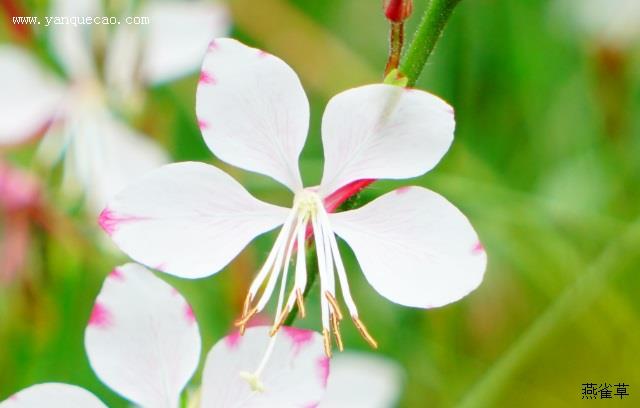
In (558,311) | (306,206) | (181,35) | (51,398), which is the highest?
(181,35)

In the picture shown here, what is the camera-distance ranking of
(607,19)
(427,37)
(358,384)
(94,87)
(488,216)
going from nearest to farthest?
(427,37), (358,384), (94,87), (488,216), (607,19)

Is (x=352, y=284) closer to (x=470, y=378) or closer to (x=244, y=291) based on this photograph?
(x=470, y=378)

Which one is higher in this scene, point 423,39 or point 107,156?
point 107,156

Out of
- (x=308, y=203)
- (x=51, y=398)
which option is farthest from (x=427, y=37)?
(x=51, y=398)

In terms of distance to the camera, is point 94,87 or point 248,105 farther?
point 94,87

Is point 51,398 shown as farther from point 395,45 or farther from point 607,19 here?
point 607,19

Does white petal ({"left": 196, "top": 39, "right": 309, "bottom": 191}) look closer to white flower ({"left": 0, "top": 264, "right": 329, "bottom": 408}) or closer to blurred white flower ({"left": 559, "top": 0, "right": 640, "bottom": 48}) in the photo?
white flower ({"left": 0, "top": 264, "right": 329, "bottom": 408})

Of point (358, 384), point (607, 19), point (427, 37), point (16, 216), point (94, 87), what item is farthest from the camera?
point (607, 19)
